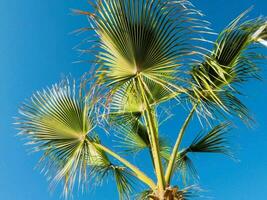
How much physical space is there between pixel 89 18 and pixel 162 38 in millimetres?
822

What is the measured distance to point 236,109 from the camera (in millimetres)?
4348

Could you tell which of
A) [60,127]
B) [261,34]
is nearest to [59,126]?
[60,127]

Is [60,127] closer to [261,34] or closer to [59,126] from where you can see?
[59,126]

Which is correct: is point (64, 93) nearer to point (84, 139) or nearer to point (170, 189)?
point (84, 139)

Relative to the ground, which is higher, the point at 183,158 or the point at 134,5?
the point at 134,5

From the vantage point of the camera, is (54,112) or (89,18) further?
(54,112)

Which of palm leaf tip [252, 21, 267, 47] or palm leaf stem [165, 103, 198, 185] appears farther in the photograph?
palm leaf stem [165, 103, 198, 185]

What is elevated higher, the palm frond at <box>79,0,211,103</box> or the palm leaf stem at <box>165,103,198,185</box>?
the palm frond at <box>79,0,211,103</box>

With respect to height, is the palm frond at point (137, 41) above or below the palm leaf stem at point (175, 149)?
above

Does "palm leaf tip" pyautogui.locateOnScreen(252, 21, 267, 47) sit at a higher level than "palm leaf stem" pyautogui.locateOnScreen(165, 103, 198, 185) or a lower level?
higher

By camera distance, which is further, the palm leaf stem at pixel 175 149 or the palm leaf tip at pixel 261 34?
the palm leaf stem at pixel 175 149

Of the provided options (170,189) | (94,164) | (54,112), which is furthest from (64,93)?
(170,189)

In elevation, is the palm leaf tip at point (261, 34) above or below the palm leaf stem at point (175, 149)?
above

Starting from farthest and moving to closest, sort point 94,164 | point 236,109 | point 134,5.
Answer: point 94,164, point 236,109, point 134,5
